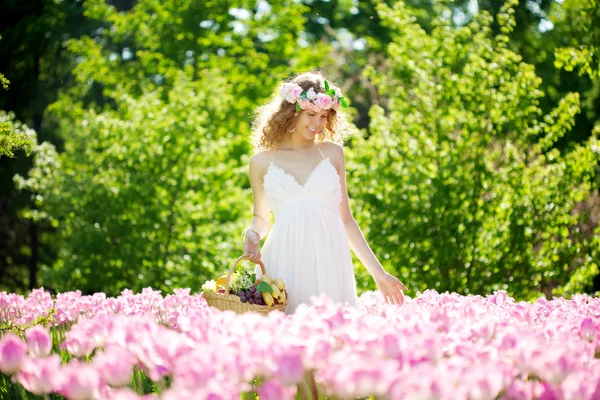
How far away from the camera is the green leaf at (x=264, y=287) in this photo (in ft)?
11.9

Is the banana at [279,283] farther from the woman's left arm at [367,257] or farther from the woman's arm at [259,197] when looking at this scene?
the woman's arm at [259,197]

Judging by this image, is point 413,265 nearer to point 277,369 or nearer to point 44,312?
point 44,312

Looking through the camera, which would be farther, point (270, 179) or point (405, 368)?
point (270, 179)

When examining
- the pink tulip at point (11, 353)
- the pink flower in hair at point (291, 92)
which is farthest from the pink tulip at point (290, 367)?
the pink flower in hair at point (291, 92)

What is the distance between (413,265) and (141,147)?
423 centimetres

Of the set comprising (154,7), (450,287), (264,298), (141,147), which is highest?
(264,298)

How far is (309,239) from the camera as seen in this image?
4.27 meters

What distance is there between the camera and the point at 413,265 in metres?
8.23

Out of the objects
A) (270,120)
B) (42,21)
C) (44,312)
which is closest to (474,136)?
(270,120)

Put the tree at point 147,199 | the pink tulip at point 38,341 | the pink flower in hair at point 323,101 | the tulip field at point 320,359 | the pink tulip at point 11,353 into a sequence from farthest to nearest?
the tree at point 147,199
the pink flower in hair at point 323,101
the pink tulip at point 38,341
the pink tulip at point 11,353
the tulip field at point 320,359

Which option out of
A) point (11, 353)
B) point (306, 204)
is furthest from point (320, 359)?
point (306, 204)

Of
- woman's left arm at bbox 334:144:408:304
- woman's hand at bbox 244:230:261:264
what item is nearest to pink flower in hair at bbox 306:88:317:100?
woman's left arm at bbox 334:144:408:304

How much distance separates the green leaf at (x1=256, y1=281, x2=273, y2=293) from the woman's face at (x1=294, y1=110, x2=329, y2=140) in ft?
3.59

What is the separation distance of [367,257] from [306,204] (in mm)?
448
